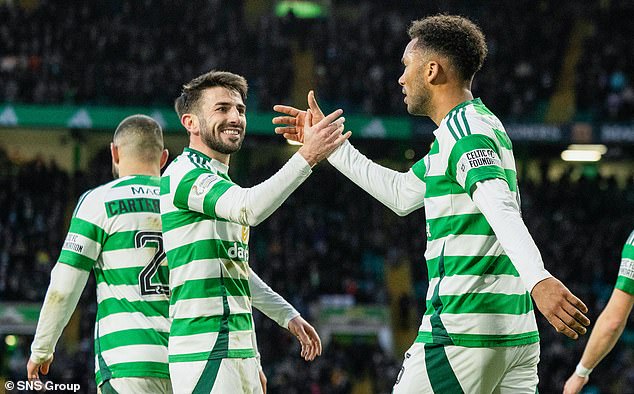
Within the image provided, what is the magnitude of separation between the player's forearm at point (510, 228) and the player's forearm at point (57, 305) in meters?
2.61

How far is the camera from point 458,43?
441cm

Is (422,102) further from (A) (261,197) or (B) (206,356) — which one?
(B) (206,356)

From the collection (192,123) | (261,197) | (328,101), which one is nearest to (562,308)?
(261,197)

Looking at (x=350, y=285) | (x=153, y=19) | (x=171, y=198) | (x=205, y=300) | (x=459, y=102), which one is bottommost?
(x=350, y=285)

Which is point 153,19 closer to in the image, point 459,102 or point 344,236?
point 344,236

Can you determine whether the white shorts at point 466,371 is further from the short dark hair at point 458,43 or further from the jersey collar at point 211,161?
the jersey collar at point 211,161

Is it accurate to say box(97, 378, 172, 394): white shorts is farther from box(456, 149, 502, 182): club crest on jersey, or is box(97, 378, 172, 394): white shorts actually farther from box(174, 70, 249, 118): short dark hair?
box(456, 149, 502, 182): club crest on jersey

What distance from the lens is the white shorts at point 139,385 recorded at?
17.5 ft

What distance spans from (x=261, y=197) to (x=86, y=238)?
154 cm

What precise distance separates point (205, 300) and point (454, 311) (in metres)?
1.28

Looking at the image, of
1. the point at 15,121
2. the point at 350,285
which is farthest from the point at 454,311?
the point at 15,121

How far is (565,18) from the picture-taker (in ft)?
81.7

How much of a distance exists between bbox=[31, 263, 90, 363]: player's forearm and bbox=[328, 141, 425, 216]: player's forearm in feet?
5.68

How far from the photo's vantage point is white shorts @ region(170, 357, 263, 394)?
4586mm
